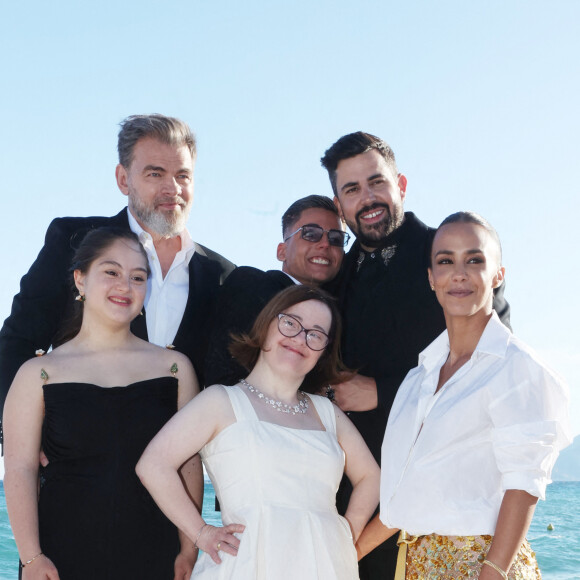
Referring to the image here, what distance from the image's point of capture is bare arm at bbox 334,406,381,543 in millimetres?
3561

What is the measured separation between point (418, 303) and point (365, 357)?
39 centimetres

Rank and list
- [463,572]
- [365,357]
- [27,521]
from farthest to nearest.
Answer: [365,357] → [27,521] → [463,572]

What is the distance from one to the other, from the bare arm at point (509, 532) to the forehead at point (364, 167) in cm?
221

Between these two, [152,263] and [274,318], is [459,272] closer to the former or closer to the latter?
→ [274,318]

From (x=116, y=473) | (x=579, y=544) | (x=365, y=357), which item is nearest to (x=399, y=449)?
(x=365, y=357)

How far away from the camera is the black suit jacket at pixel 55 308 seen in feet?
13.2

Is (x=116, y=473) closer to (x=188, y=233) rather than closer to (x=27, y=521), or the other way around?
(x=27, y=521)

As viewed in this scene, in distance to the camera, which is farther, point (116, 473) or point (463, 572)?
point (116, 473)

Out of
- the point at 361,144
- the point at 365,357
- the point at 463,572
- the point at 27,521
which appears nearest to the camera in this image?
the point at 463,572

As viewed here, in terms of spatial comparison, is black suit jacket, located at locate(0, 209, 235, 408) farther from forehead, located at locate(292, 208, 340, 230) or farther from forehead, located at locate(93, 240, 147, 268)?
forehead, located at locate(292, 208, 340, 230)

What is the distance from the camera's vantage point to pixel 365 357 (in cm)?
423

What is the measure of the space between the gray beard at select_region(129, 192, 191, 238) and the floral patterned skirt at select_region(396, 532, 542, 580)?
229 centimetres

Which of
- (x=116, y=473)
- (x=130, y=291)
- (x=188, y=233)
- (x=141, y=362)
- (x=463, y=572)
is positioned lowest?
(x=463, y=572)

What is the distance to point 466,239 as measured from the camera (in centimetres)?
339
